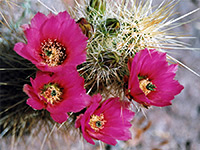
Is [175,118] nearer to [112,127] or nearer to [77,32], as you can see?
[112,127]

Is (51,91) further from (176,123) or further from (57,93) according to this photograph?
(176,123)

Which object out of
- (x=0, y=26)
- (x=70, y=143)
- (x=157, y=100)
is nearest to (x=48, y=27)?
(x=157, y=100)

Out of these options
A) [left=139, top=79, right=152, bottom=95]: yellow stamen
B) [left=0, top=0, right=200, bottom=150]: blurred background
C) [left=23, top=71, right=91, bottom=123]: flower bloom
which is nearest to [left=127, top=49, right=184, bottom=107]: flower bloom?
[left=139, top=79, right=152, bottom=95]: yellow stamen

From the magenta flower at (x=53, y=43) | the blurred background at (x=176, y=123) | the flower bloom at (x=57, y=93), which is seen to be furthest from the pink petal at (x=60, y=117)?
the blurred background at (x=176, y=123)

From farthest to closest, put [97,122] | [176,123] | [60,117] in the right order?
[176,123] → [97,122] → [60,117]

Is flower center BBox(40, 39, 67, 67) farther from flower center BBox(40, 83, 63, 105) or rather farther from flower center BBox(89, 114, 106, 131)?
flower center BBox(89, 114, 106, 131)

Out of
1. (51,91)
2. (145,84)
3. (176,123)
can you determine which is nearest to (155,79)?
(145,84)
